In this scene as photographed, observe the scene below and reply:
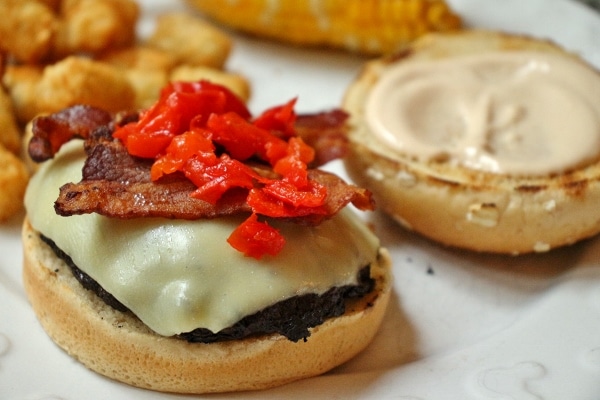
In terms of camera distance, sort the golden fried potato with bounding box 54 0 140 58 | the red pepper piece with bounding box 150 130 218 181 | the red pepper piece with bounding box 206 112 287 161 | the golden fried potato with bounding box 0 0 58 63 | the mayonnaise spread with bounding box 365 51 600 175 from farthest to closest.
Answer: the golden fried potato with bounding box 54 0 140 58 → the golden fried potato with bounding box 0 0 58 63 → the mayonnaise spread with bounding box 365 51 600 175 → the red pepper piece with bounding box 206 112 287 161 → the red pepper piece with bounding box 150 130 218 181

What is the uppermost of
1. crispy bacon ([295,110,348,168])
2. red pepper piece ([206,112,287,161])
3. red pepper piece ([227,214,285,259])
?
red pepper piece ([206,112,287,161])

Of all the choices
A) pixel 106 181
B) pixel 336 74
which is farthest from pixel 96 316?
pixel 336 74

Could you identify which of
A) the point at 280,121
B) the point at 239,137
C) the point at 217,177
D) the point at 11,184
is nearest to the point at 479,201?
the point at 280,121

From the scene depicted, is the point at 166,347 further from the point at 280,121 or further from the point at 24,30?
the point at 24,30

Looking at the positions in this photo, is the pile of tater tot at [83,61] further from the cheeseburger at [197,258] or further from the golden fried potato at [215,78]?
the cheeseburger at [197,258]

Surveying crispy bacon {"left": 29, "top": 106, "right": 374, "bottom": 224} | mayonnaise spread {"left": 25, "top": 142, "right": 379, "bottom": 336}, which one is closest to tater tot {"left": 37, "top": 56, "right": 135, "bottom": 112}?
crispy bacon {"left": 29, "top": 106, "right": 374, "bottom": 224}

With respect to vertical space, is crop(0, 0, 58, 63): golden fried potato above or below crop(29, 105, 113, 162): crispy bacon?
below

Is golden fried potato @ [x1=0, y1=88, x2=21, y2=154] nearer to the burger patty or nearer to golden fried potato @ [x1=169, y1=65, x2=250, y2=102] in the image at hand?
golden fried potato @ [x1=169, y1=65, x2=250, y2=102]

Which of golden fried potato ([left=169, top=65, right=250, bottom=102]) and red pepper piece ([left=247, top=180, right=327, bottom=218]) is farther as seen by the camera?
golden fried potato ([left=169, top=65, right=250, bottom=102])
